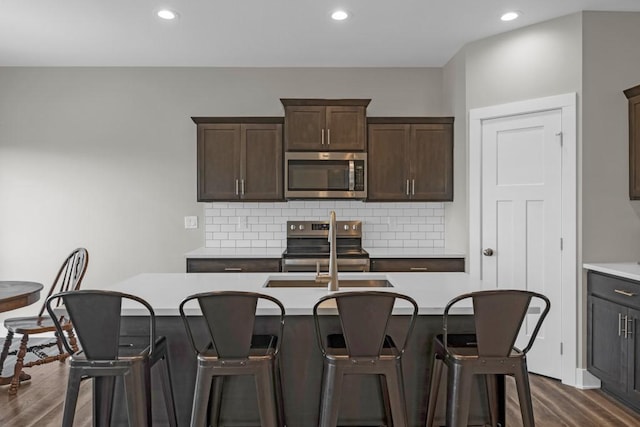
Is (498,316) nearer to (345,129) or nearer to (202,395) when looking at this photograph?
(202,395)

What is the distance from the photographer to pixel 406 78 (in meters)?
4.82

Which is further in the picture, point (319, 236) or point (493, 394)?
point (319, 236)

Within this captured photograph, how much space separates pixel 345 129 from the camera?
436cm

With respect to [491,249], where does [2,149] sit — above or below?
above

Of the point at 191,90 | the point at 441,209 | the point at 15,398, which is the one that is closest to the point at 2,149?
the point at 191,90

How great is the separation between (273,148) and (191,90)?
115 centimetres

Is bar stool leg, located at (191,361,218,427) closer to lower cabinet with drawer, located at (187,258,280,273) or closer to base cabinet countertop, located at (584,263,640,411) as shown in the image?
lower cabinet with drawer, located at (187,258,280,273)

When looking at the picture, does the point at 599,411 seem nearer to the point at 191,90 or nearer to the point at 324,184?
the point at 324,184

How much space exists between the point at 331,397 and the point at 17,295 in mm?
2087

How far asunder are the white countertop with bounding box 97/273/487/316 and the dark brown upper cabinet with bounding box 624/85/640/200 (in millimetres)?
1469

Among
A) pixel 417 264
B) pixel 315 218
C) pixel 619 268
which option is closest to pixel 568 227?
pixel 619 268

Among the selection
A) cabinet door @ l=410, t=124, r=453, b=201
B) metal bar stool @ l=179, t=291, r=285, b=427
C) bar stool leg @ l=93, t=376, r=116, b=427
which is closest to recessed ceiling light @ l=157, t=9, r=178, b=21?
cabinet door @ l=410, t=124, r=453, b=201

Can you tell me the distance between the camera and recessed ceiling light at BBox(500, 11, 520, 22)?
3438 mm

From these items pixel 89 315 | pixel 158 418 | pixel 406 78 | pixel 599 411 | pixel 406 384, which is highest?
pixel 406 78
